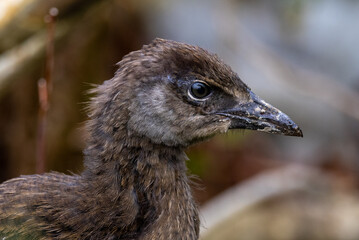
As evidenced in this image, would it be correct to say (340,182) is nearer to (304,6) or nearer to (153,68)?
(304,6)

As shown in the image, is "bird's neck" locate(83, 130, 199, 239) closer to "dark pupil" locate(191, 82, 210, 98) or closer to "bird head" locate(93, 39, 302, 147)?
"bird head" locate(93, 39, 302, 147)

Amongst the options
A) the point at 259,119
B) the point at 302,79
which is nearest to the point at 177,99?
the point at 259,119

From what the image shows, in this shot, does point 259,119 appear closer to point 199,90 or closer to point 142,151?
point 199,90

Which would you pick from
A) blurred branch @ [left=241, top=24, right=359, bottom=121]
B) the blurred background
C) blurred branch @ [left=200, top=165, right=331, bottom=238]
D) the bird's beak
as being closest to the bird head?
the bird's beak

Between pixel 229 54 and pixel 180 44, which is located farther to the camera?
pixel 229 54

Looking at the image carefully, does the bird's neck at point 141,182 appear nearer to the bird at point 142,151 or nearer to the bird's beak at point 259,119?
the bird at point 142,151

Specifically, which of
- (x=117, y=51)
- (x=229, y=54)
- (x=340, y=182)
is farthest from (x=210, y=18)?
(x=340, y=182)

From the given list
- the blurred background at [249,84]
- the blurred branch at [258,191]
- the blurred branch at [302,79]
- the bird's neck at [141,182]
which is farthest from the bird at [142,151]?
the blurred branch at [302,79]
